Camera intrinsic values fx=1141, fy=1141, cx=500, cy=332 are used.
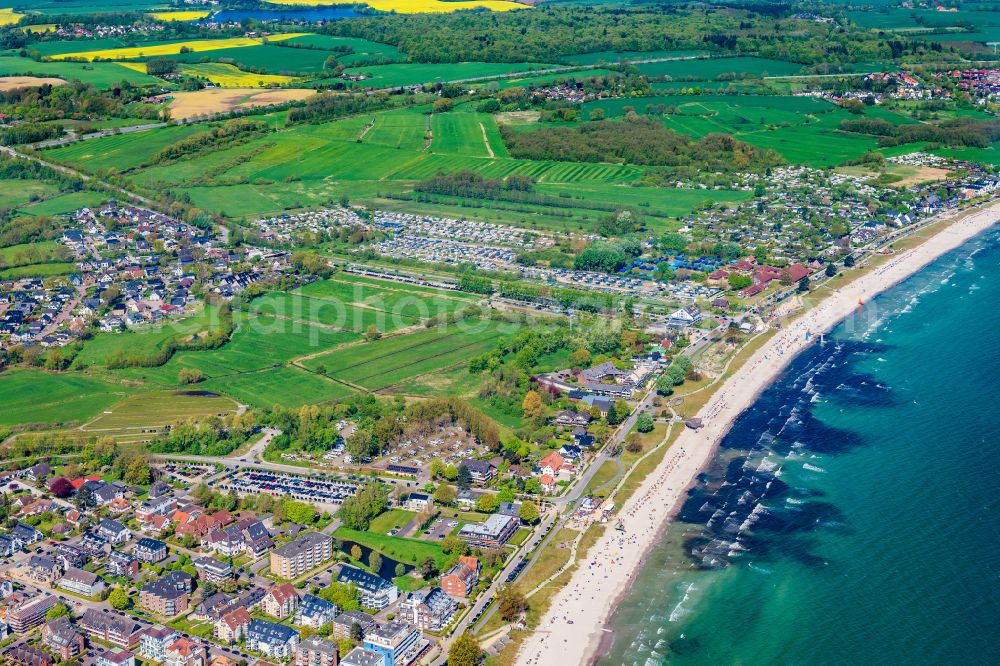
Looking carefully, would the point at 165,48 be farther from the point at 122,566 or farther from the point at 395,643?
the point at 395,643

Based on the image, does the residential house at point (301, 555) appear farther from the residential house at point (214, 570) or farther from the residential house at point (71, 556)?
the residential house at point (71, 556)

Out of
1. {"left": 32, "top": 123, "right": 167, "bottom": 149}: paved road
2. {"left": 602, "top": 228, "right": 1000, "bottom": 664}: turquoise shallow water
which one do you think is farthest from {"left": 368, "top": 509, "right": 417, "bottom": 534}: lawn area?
{"left": 32, "top": 123, "right": 167, "bottom": 149}: paved road

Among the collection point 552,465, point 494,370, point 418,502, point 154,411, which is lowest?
point 154,411

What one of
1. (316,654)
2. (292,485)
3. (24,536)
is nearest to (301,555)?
(316,654)

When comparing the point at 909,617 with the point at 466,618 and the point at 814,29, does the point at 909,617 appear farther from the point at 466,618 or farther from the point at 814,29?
the point at 814,29

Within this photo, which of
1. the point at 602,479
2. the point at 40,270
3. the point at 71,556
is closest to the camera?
the point at 71,556

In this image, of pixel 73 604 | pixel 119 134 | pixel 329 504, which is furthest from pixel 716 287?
pixel 119 134
